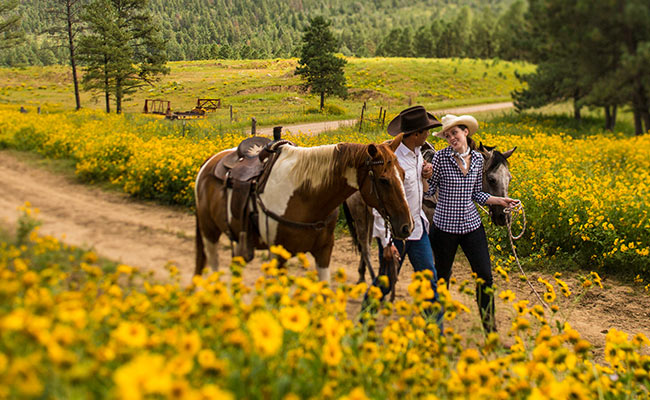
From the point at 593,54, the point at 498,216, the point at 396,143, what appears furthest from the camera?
the point at 593,54

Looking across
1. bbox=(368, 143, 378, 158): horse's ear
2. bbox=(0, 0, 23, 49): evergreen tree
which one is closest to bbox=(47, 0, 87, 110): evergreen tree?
bbox=(0, 0, 23, 49): evergreen tree

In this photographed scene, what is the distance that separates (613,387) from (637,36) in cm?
2484

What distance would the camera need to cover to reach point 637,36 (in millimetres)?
21422

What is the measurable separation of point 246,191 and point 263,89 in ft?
90.7

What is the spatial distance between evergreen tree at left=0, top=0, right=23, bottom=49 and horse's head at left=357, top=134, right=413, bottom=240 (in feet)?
115

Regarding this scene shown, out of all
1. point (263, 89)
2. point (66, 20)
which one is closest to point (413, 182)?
point (66, 20)

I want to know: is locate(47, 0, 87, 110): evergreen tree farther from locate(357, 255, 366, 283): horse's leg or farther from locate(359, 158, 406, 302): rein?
locate(359, 158, 406, 302): rein

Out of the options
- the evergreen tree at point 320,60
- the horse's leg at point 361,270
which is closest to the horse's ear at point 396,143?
the horse's leg at point 361,270

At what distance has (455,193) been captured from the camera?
4477 mm

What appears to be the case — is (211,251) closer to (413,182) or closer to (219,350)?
(413,182)

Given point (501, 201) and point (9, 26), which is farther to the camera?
point (9, 26)

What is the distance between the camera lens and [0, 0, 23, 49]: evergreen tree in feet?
96.1

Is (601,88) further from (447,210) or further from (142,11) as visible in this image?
(142,11)

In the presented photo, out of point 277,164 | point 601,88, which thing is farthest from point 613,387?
point 601,88
